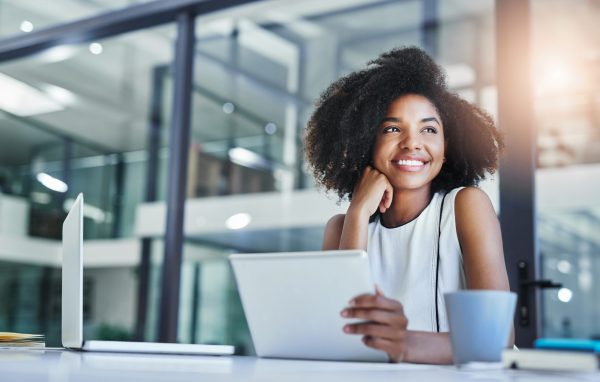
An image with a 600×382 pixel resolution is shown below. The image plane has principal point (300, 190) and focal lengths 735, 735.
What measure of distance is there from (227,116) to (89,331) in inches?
60.1

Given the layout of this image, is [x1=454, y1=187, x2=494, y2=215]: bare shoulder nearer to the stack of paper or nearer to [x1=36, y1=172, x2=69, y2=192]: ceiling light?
the stack of paper

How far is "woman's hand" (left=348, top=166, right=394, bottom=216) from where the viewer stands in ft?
5.73

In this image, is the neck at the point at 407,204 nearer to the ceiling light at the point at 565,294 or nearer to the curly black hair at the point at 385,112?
the curly black hair at the point at 385,112

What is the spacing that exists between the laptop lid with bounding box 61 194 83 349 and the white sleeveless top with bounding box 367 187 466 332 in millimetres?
681

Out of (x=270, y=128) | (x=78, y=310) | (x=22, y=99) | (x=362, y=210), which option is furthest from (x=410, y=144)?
(x=22, y=99)

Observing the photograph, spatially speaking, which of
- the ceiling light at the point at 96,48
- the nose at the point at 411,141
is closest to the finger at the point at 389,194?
the nose at the point at 411,141

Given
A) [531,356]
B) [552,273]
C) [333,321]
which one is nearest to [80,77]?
[552,273]

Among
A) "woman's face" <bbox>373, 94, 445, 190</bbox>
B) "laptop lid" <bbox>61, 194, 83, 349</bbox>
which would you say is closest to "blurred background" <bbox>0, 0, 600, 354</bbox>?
"woman's face" <bbox>373, 94, 445, 190</bbox>

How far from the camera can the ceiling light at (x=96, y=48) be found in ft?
14.6

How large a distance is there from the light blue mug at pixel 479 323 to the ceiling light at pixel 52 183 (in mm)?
3902

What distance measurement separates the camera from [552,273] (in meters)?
2.88

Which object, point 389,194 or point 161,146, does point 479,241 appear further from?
point 161,146

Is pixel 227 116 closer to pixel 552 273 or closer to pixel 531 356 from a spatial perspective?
pixel 552 273

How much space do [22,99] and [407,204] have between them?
140 inches
